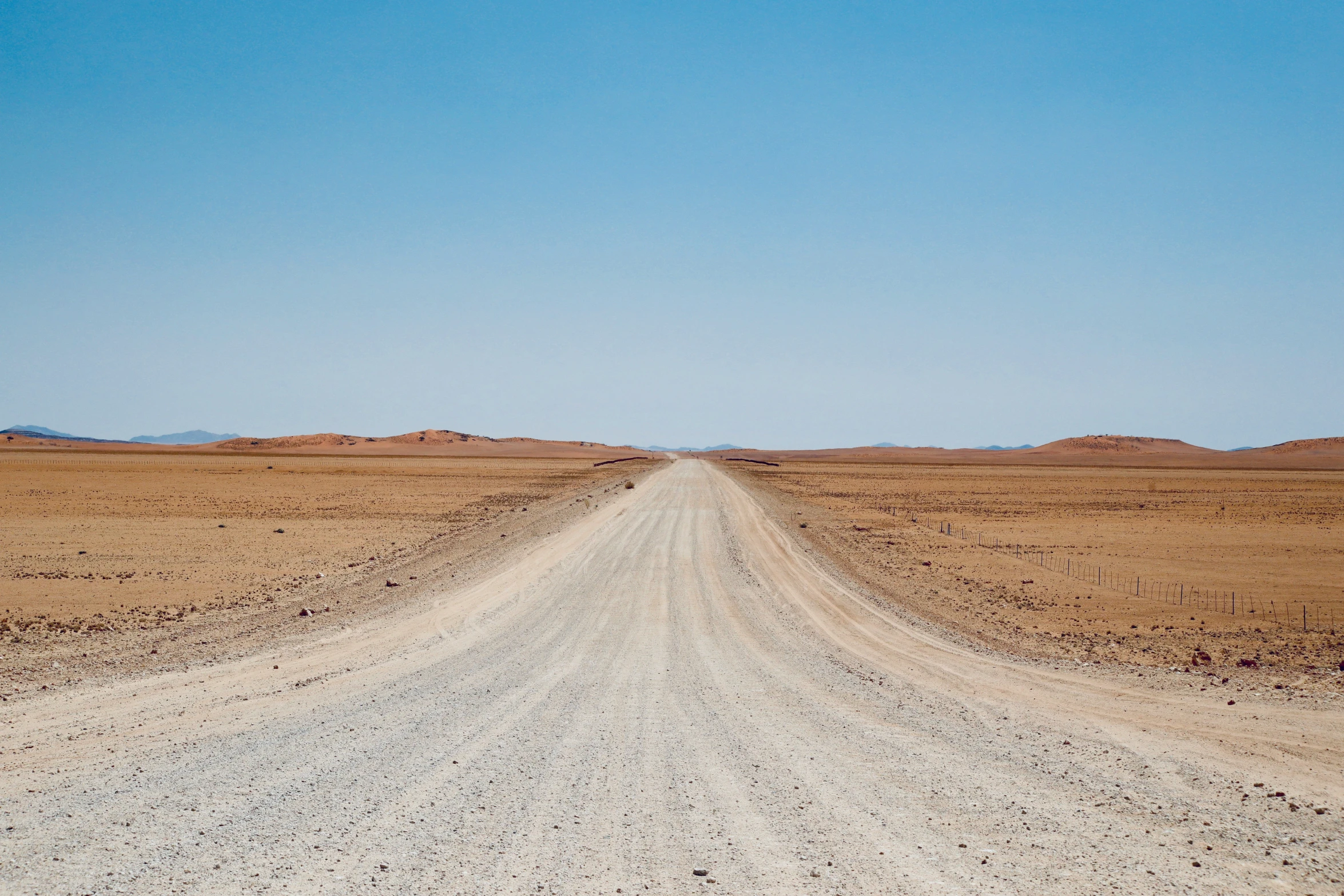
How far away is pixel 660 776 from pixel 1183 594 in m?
16.6

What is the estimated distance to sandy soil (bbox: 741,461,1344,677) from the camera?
13977 millimetres

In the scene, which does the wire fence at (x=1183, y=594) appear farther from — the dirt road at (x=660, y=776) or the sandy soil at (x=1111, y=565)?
the dirt road at (x=660, y=776)

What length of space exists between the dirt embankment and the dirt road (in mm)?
2697

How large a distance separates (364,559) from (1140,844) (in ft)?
67.1

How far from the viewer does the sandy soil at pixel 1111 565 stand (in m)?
14.0

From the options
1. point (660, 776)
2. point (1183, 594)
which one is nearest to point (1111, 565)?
point (1183, 594)

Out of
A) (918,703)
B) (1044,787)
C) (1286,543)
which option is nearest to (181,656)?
(918,703)

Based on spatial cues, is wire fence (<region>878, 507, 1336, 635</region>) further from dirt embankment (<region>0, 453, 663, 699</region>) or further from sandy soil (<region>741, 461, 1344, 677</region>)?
dirt embankment (<region>0, 453, 663, 699</region>)

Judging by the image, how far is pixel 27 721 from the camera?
28.1 feet

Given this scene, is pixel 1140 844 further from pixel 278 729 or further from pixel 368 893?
pixel 278 729

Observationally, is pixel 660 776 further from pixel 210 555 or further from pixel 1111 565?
pixel 1111 565

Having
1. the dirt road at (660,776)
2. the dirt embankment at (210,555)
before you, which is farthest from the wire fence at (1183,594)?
the dirt embankment at (210,555)

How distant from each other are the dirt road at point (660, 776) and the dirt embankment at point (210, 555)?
2697 millimetres

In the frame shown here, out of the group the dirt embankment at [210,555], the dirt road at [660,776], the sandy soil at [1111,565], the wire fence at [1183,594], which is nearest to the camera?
the dirt road at [660,776]
